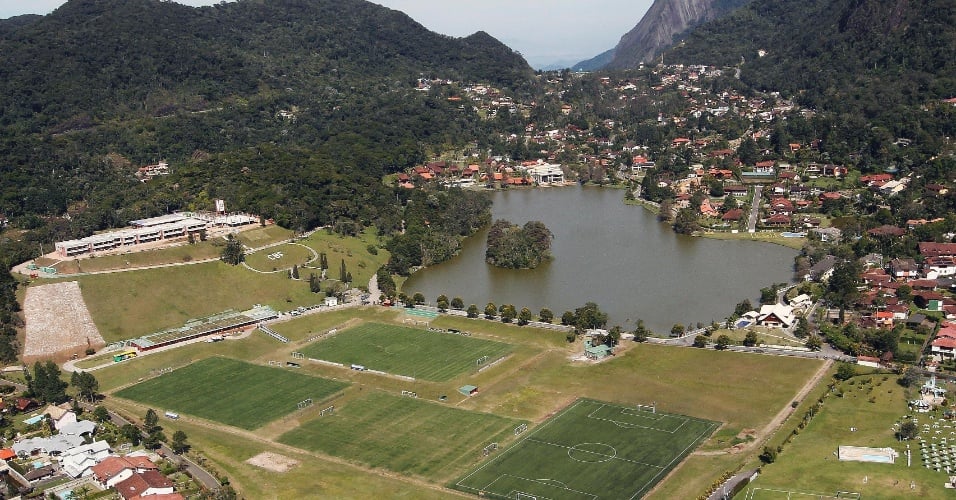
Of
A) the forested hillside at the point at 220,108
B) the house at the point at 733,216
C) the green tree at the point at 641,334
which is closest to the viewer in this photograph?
the green tree at the point at 641,334

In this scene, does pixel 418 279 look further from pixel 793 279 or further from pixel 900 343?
pixel 900 343

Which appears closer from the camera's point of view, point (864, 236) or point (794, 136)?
point (864, 236)

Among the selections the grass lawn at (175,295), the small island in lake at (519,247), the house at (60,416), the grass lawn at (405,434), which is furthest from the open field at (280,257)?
the grass lawn at (405,434)

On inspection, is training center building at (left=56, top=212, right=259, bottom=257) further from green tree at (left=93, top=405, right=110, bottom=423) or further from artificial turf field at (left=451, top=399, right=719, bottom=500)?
artificial turf field at (left=451, top=399, right=719, bottom=500)

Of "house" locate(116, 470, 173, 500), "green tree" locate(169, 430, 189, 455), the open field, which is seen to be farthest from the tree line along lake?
"house" locate(116, 470, 173, 500)

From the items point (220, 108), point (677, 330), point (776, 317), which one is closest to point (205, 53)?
point (220, 108)

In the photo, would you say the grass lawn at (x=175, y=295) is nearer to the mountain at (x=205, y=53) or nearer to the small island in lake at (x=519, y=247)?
the small island in lake at (x=519, y=247)

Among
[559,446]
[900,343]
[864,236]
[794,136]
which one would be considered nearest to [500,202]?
[794,136]
